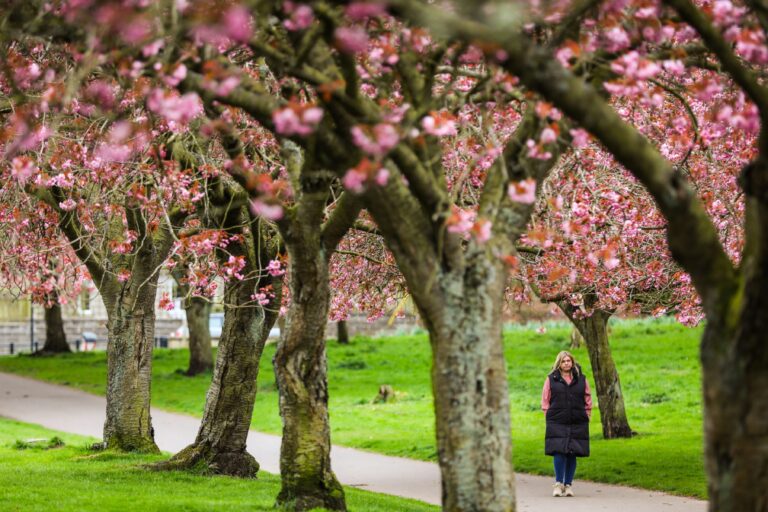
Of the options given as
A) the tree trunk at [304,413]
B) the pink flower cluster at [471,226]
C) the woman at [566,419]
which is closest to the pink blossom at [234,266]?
the tree trunk at [304,413]

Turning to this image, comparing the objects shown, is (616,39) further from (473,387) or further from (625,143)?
(473,387)

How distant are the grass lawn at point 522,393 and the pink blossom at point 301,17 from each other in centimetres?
1018

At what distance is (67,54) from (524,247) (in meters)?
7.73

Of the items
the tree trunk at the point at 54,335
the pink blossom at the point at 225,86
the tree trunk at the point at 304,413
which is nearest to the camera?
the pink blossom at the point at 225,86

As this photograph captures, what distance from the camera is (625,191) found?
13.7 metres

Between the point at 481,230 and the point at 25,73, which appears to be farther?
the point at 25,73

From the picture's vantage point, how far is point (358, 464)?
19453 mm

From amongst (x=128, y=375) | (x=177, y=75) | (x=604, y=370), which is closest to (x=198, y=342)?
(x=604, y=370)

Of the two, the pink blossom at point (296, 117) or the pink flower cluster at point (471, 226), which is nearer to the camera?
the pink blossom at point (296, 117)

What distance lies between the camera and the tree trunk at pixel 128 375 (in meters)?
16.9

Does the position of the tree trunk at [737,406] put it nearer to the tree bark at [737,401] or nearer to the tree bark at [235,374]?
the tree bark at [737,401]

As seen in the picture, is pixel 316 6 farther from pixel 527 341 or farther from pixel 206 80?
pixel 527 341

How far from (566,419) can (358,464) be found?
533 cm

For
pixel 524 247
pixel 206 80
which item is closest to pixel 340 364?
pixel 524 247
